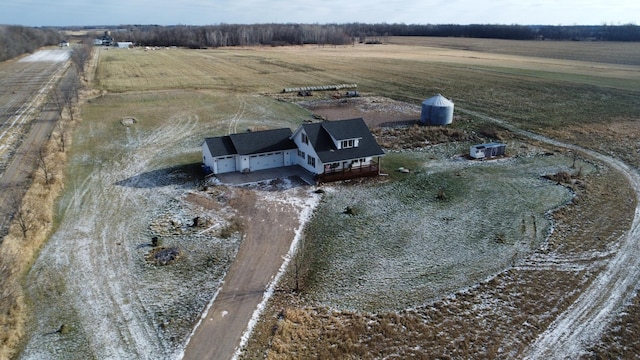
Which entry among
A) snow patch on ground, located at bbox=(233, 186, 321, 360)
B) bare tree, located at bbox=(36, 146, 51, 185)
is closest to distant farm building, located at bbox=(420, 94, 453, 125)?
snow patch on ground, located at bbox=(233, 186, 321, 360)

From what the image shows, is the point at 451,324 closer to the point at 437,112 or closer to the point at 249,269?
the point at 249,269

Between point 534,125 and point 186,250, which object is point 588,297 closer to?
point 186,250

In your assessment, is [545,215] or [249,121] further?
[249,121]

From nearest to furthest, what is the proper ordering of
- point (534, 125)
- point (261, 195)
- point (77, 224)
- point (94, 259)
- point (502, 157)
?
point (94, 259)
point (77, 224)
point (261, 195)
point (502, 157)
point (534, 125)

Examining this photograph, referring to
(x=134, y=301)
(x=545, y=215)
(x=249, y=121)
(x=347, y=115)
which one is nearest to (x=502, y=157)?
(x=545, y=215)

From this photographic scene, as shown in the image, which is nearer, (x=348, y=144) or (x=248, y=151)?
(x=348, y=144)

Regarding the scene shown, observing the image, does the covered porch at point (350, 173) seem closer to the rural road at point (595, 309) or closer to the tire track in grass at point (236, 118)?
the rural road at point (595, 309)

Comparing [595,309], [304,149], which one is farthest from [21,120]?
[595,309]
